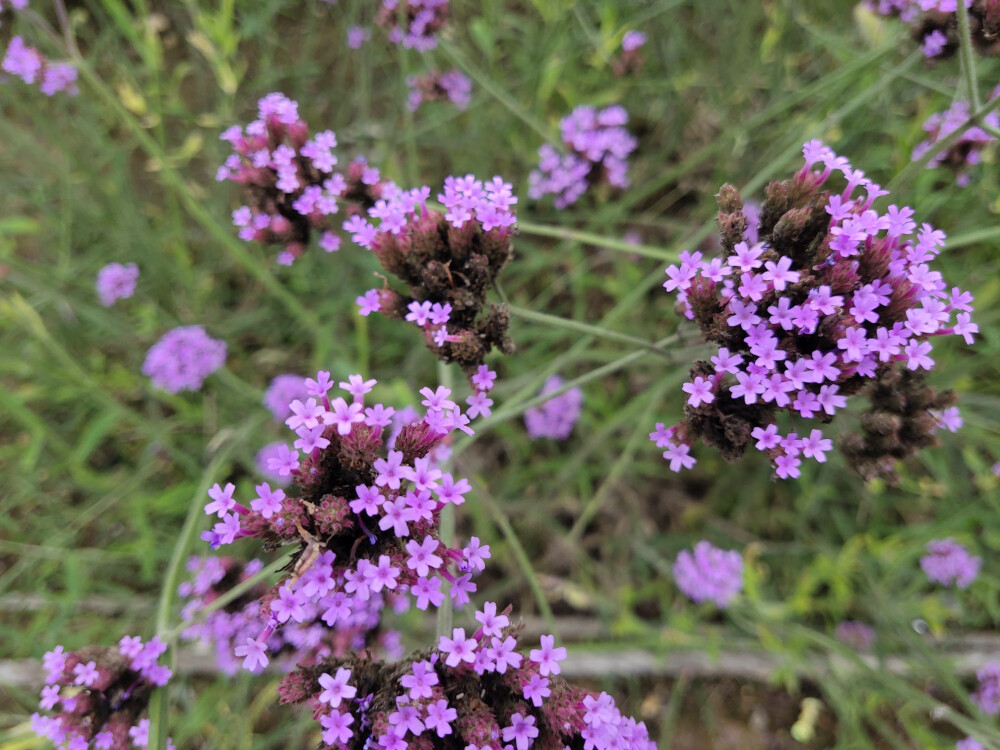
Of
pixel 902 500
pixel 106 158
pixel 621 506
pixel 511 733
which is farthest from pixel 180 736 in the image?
pixel 902 500

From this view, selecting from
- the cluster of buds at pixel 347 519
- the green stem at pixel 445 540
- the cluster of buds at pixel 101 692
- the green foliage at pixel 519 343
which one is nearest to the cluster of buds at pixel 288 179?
the green foliage at pixel 519 343

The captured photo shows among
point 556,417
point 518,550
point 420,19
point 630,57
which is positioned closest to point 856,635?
point 556,417

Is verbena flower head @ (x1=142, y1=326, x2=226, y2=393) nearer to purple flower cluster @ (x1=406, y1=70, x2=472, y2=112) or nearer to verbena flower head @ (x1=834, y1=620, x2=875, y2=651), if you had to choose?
purple flower cluster @ (x1=406, y1=70, x2=472, y2=112)

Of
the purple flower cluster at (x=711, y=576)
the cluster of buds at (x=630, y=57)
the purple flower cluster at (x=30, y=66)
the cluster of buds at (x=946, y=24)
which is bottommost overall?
the purple flower cluster at (x=711, y=576)

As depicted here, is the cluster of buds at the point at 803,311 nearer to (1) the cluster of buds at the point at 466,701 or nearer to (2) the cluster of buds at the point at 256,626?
(1) the cluster of buds at the point at 466,701

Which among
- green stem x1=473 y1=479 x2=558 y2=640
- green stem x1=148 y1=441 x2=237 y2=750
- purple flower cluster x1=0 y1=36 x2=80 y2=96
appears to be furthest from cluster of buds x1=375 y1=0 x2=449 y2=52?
green stem x1=148 y1=441 x2=237 y2=750

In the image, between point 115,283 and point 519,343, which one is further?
point 519,343

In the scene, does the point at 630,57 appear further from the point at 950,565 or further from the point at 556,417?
the point at 950,565
